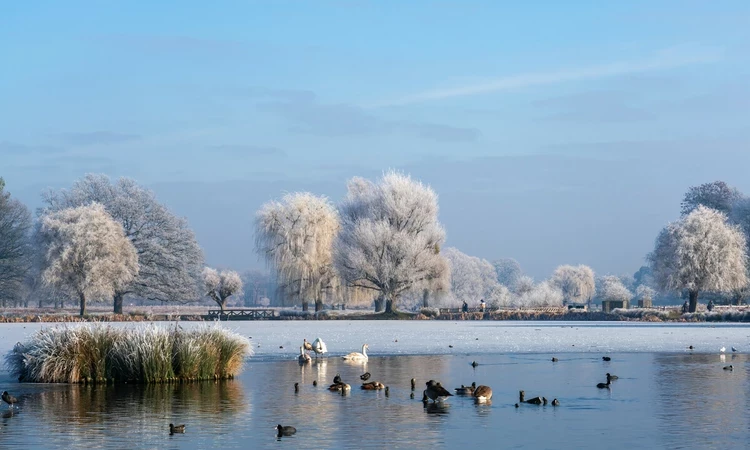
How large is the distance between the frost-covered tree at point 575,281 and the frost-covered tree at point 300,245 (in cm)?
6231

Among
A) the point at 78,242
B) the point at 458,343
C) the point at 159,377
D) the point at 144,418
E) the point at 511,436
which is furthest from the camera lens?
the point at 78,242

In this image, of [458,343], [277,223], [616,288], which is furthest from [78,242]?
[616,288]

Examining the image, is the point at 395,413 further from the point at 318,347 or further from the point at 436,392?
the point at 318,347

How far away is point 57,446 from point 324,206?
202 ft

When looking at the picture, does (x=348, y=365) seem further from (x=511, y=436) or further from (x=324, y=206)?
(x=324, y=206)

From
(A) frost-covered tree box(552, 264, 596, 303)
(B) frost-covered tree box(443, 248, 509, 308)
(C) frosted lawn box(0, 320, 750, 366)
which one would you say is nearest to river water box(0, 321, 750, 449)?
(C) frosted lawn box(0, 320, 750, 366)

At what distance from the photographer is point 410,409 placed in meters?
17.5

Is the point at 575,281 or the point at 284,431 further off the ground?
the point at 575,281

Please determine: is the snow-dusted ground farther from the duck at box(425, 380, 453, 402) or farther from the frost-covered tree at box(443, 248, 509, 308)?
the frost-covered tree at box(443, 248, 509, 308)

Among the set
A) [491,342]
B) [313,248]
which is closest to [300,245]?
[313,248]

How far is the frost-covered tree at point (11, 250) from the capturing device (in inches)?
3236

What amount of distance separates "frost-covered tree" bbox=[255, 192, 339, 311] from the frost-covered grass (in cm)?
4856

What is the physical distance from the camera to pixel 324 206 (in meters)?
74.9

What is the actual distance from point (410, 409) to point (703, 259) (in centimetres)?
5591
